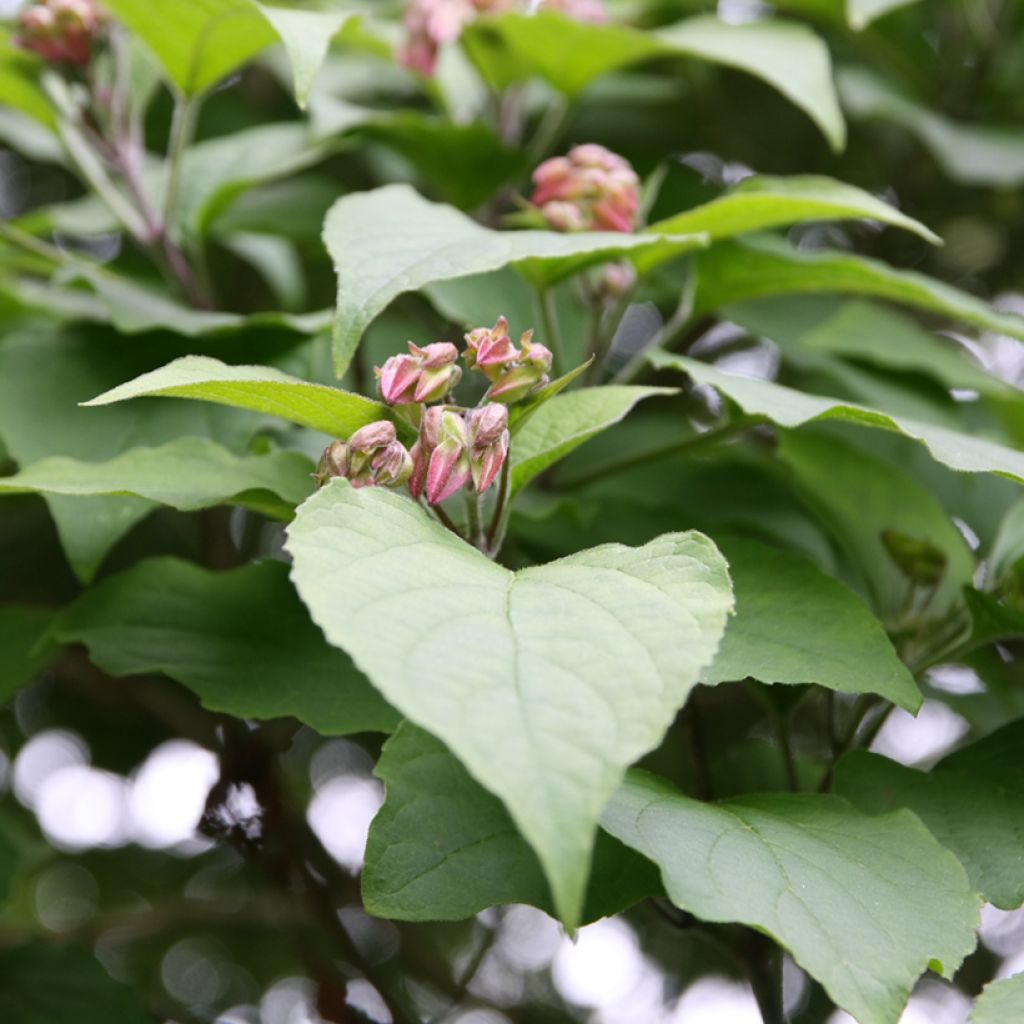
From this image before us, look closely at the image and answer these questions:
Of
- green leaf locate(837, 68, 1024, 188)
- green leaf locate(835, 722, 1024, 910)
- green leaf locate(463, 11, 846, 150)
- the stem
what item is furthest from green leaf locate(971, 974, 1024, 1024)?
green leaf locate(837, 68, 1024, 188)

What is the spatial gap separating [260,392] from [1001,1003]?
0.54 m

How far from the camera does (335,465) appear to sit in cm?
75

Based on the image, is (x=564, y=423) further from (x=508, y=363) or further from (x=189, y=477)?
(x=189, y=477)

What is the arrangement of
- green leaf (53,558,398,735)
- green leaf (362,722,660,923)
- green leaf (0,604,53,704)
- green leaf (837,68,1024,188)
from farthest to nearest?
green leaf (837,68,1024,188)
green leaf (0,604,53,704)
green leaf (53,558,398,735)
green leaf (362,722,660,923)

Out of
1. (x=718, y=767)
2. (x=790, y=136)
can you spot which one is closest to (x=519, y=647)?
(x=718, y=767)

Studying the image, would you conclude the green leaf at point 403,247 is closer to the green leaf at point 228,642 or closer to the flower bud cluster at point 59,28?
the green leaf at point 228,642

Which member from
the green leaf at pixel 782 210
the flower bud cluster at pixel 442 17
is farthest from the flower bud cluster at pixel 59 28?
the green leaf at pixel 782 210

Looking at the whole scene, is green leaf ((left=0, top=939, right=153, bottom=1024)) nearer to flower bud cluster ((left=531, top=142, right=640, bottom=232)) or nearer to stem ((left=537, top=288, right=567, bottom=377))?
stem ((left=537, top=288, right=567, bottom=377))

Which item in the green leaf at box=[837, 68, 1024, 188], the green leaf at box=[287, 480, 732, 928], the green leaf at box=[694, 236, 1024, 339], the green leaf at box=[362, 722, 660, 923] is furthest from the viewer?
the green leaf at box=[837, 68, 1024, 188]

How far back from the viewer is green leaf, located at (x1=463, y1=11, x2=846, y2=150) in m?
1.16

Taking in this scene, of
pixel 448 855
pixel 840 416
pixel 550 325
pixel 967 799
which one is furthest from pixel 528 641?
pixel 550 325

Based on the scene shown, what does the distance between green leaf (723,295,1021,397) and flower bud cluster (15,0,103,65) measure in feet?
2.31

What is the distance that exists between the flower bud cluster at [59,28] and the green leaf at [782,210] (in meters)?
0.62

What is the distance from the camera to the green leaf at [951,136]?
1.45 m
